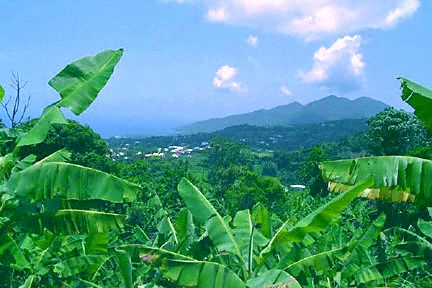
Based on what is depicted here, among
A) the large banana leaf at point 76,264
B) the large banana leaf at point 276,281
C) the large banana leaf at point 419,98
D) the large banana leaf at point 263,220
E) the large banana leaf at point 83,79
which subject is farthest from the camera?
the large banana leaf at point 263,220

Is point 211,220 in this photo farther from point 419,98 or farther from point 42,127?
point 419,98

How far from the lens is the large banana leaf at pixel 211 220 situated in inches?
237

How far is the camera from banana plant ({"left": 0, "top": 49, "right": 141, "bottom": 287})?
563 centimetres

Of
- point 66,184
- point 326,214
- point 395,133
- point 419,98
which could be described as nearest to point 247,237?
point 326,214

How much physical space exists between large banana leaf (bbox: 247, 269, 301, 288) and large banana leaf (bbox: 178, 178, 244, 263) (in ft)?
3.10

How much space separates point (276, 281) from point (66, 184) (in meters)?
2.49

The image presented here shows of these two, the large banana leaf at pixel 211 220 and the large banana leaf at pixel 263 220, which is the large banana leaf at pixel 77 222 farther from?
the large banana leaf at pixel 263 220

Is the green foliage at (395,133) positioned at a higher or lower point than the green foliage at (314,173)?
higher

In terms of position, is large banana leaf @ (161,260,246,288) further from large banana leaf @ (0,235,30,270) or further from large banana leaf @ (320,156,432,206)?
large banana leaf @ (0,235,30,270)

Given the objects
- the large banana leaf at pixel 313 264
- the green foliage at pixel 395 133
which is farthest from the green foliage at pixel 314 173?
the large banana leaf at pixel 313 264

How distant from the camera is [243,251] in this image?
6246 mm

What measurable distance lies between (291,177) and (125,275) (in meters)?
76.6

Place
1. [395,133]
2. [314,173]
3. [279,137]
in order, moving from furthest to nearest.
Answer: [279,137]
[314,173]
[395,133]

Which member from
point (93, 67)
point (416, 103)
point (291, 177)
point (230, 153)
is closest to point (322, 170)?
point (416, 103)
